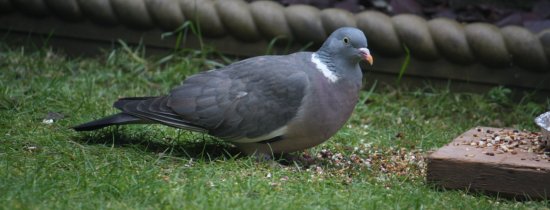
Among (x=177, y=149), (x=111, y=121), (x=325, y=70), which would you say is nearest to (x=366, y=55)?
(x=325, y=70)

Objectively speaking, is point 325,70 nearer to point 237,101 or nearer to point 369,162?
point 237,101

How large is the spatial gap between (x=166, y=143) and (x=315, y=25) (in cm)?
200

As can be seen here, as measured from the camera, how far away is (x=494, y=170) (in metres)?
3.72

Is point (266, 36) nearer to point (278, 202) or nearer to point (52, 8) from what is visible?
point (52, 8)

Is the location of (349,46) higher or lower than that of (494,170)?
higher

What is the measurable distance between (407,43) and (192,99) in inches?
86.7

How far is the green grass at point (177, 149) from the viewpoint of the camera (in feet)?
11.0

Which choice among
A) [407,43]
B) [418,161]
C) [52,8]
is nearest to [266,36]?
[407,43]

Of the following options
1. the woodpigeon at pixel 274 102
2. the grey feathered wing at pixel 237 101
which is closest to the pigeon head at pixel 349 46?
the woodpigeon at pixel 274 102

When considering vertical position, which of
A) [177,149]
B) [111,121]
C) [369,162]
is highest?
[111,121]

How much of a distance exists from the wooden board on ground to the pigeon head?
1.78 feet

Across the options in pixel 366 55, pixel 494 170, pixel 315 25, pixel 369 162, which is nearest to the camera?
pixel 494 170

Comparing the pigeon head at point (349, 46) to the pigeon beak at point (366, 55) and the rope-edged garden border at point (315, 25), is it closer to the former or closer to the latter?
the pigeon beak at point (366, 55)

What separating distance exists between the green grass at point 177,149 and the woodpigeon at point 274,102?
0.43 feet
